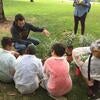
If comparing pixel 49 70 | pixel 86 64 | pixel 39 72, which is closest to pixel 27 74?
pixel 39 72

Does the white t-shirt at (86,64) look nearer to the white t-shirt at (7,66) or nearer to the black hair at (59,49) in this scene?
the black hair at (59,49)

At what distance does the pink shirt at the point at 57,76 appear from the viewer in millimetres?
6953

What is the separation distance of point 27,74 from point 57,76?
0.59m

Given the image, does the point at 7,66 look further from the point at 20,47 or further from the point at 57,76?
the point at 20,47

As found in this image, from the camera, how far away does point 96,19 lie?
16734 millimetres

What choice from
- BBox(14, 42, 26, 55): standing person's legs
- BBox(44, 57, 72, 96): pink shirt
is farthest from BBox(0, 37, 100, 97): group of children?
BBox(14, 42, 26, 55): standing person's legs

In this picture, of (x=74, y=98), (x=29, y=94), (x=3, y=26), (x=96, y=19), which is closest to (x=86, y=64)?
(x=74, y=98)

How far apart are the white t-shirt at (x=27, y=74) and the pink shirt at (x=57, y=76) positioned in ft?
Result: 0.79

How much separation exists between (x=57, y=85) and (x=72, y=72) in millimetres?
1295

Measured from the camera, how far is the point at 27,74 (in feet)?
23.3

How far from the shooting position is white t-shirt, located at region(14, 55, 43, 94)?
23.4ft

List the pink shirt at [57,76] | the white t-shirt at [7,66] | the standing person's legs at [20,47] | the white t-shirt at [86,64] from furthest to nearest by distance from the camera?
the standing person's legs at [20,47]
the white t-shirt at [7,66]
the white t-shirt at [86,64]
the pink shirt at [57,76]

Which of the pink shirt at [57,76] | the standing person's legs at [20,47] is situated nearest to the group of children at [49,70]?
the pink shirt at [57,76]

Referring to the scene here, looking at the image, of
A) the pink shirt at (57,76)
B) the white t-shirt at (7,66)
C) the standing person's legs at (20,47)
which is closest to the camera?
the pink shirt at (57,76)
